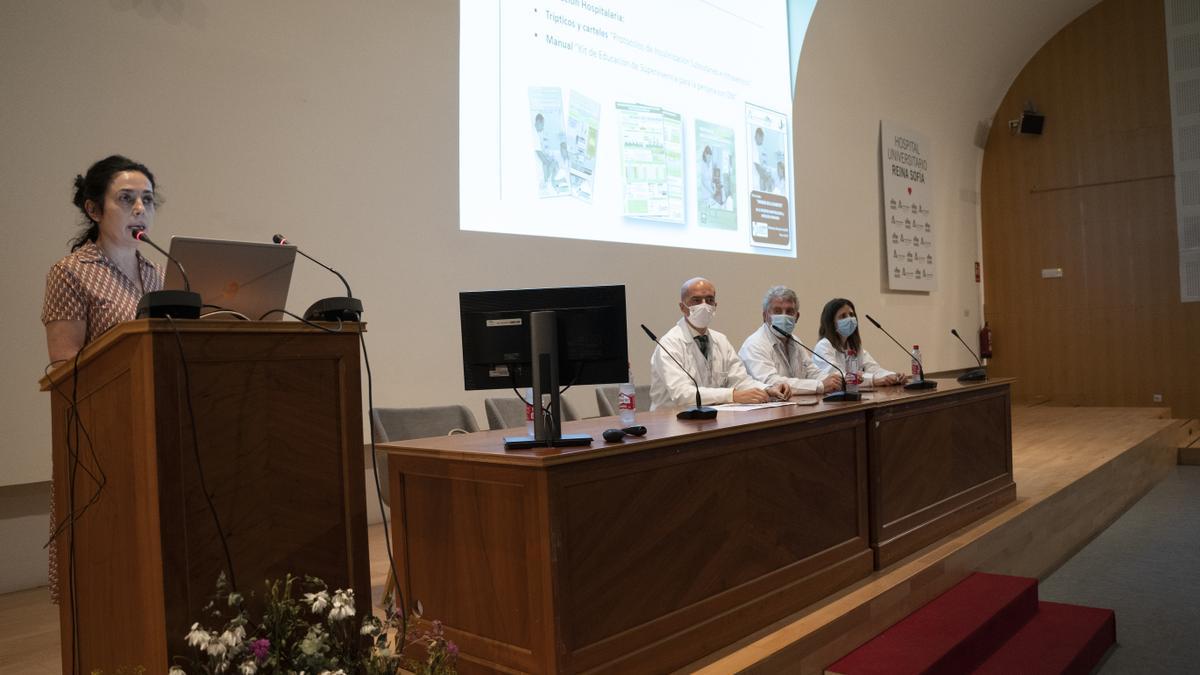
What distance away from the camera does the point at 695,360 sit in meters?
4.27

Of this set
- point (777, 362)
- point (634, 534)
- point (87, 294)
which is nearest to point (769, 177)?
point (777, 362)

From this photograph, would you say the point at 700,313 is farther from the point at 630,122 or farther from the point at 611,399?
the point at 630,122

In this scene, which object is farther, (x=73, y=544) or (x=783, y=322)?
(x=783, y=322)

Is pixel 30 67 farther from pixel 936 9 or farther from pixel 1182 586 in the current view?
pixel 936 9

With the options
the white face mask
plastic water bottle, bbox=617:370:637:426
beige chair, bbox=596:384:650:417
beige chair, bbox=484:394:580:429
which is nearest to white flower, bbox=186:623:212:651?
plastic water bottle, bbox=617:370:637:426

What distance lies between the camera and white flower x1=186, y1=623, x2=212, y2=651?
1.52m

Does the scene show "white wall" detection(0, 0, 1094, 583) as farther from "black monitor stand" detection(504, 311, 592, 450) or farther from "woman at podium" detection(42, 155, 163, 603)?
"black monitor stand" detection(504, 311, 592, 450)

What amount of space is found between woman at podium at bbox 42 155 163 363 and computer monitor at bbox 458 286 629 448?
82 cm

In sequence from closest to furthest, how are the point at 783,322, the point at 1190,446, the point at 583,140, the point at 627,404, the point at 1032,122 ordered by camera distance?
the point at 627,404 < the point at 783,322 < the point at 583,140 < the point at 1190,446 < the point at 1032,122

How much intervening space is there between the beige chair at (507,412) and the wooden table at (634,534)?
1.00 meters

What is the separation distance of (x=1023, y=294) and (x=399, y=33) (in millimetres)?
8504

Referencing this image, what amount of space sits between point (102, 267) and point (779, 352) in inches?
132

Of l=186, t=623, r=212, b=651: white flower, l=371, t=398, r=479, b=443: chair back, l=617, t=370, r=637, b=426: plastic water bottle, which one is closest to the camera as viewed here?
l=186, t=623, r=212, b=651: white flower

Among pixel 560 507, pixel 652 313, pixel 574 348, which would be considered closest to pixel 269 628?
pixel 560 507
